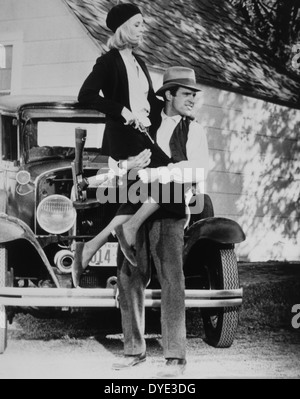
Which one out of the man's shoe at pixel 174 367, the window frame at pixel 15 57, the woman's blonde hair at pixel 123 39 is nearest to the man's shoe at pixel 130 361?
the man's shoe at pixel 174 367

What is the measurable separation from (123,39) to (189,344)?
1.48 metres

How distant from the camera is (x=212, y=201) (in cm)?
407

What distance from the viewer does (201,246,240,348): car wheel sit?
3.54 m

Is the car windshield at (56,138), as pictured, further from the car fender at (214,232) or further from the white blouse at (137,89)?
the car fender at (214,232)

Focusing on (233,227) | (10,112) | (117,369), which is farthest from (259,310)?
(10,112)

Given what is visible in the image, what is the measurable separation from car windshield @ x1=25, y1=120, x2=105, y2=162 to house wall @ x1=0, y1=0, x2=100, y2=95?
0.97 ft

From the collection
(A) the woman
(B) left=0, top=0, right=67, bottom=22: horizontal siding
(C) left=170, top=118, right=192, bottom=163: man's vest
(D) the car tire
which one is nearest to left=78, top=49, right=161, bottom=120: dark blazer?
(A) the woman

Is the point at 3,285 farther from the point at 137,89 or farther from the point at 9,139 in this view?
the point at 137,89

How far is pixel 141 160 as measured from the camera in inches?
139

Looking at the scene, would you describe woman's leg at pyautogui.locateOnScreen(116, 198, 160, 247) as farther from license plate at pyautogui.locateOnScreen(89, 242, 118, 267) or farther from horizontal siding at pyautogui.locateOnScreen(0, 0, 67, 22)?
horizontal siding at pyautogui.locateOnScreen(0, 0, 67, 22)

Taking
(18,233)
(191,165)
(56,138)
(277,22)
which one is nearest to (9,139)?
(56,138)

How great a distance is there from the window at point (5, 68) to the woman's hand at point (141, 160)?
45.9 inches

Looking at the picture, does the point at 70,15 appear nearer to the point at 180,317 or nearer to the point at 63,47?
the point at 63,47

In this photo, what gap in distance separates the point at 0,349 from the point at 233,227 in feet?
3.98
